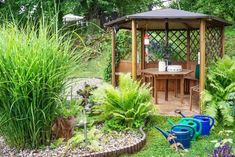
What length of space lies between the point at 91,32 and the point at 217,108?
9.84 m

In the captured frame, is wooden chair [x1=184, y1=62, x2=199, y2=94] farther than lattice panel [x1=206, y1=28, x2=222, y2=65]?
Yes

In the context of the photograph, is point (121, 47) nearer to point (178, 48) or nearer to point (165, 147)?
point (178, 48)

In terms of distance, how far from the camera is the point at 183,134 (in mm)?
4328

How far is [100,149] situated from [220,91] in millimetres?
2635

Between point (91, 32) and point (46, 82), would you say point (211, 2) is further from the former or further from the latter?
point (46, 82)

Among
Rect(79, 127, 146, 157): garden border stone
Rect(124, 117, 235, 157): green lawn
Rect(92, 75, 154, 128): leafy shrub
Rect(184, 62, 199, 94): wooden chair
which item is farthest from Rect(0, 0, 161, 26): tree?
Rect(79, 127, 146, 157): garden border stone

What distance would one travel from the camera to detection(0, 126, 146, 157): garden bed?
4.05m

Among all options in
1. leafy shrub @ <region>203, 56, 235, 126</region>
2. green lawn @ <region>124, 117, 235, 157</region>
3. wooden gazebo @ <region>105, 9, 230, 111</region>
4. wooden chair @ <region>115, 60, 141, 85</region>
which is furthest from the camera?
wooden chair @ <region>115, 60, 141, 85</region>

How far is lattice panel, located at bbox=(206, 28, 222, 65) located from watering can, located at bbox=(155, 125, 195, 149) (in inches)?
123

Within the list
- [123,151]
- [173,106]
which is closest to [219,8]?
[173,106]

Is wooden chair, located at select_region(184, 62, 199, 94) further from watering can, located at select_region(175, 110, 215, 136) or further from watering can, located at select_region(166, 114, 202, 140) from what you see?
watering can, located at select_region(166, 114, 202, 140)

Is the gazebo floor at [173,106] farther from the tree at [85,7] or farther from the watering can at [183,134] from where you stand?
the tree at [85,7]

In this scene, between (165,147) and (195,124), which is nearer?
(165,147)

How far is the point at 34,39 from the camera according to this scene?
13.2 ft
